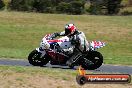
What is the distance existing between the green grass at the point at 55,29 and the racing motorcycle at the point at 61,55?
530 inches

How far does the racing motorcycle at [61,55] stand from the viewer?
16.5 metres

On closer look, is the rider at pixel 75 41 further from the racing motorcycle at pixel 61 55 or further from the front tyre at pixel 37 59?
the front tyre at pixel 37 59

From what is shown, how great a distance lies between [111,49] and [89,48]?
1655 centimetres

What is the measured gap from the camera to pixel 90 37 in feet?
124

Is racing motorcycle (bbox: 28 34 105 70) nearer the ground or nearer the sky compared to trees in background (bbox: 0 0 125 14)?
nearer the sky

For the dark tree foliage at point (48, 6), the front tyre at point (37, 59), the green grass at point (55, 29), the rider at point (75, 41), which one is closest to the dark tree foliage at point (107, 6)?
the dark tree foliage at point (48, 6)

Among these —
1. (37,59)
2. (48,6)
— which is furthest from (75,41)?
(48,6)

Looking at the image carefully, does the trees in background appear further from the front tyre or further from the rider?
the rider

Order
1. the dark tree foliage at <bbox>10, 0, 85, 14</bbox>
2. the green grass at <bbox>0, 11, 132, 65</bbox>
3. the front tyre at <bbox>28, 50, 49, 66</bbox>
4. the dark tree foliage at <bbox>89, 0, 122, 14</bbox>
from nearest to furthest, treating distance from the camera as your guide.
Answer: the front tyre at <bbox>28, 50, 49, 66</bbox>, the green grass at <bbox>0, 11, 132, 65</bbox>, the dark tree foliage at <bbox>10, 0, 85, 14</bbox>, the dark tree foliage at <bbox>89, 0, 122, 14</bbox>

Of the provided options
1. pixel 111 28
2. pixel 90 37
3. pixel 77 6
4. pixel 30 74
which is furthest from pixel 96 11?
pixel 30 74

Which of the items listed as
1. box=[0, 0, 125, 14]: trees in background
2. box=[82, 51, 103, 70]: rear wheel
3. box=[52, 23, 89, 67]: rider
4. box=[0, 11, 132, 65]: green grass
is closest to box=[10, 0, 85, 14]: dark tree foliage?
box=[0, 0, 125, 14]: trees in background

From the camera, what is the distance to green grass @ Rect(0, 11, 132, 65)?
3400cm

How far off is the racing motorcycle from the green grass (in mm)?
13459

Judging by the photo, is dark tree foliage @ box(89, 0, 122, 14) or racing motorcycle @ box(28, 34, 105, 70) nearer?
racing motorcycle @ box(28, 34, 105, 70)
